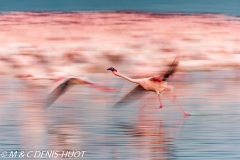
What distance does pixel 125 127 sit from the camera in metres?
11.1

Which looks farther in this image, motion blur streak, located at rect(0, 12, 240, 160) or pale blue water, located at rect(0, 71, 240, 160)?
motion blur streak, located at rect(0, 12, 240, 160)

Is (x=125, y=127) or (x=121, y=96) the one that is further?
(x=121, y=96)

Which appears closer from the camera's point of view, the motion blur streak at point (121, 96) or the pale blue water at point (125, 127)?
the pale blue water at point (125, 127)

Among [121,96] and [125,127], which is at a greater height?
[121,96]

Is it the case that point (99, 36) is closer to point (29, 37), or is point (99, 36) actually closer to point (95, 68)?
point (29, 37)

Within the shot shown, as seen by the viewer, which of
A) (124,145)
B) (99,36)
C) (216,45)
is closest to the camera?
(124,145)

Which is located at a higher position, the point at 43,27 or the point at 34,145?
the point at 43,27

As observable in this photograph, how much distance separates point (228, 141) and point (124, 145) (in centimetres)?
103

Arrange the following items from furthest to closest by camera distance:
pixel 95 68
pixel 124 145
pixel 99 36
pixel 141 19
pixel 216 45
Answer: pixel 141 19 < pixel 99 36 < pixel 216 45 < pixel 95 68 < pixel 124 145

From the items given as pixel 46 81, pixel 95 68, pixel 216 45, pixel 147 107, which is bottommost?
pixel 147 107

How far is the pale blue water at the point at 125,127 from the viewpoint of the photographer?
931 cm

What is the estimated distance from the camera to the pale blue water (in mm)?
9312

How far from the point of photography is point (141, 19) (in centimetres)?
4569

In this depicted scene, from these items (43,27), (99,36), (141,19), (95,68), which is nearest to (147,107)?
(95,68)
